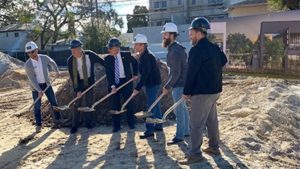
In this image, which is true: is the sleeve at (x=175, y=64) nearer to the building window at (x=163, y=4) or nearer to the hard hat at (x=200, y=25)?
the hard hat at (x=200, y=25)

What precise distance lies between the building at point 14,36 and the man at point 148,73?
39.2 m

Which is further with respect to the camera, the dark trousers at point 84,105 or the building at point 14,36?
the building at point 14,36

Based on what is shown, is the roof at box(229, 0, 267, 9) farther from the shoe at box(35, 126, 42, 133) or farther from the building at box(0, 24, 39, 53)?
the shoe at box(35, 126, 42, 133)

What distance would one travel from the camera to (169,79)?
6.05 metres

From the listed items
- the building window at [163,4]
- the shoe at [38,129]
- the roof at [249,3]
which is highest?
the building window at [163,4]

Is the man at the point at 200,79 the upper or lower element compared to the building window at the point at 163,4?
lower

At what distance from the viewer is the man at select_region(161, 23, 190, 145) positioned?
235 inches

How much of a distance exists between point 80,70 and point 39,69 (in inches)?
33.3

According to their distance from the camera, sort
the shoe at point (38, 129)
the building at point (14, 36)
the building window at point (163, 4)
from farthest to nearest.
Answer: the building window at point (163, 4) → the building at point (14, 36) → the shoe at point (38, 129)

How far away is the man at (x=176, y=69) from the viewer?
19.6 feet

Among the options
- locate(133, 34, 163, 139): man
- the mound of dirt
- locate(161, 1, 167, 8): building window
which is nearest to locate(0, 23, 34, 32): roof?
locate(161, 1, 167, 8): building window

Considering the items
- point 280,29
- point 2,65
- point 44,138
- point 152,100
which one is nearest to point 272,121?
point 152,100

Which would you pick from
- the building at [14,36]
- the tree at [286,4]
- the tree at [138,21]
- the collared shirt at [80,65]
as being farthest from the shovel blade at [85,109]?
the tree at [138,21]

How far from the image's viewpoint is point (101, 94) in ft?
28.8
